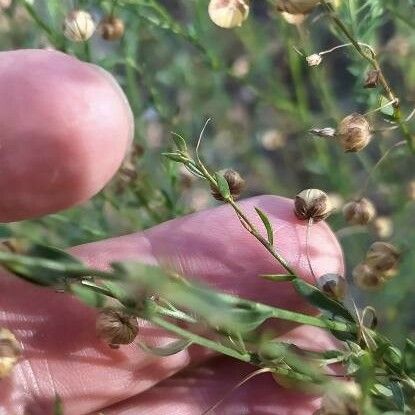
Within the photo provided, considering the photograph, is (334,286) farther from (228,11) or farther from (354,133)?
(228,11)

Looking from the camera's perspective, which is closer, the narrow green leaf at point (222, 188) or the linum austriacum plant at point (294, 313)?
the linum austriacum plant at point (294, 313)

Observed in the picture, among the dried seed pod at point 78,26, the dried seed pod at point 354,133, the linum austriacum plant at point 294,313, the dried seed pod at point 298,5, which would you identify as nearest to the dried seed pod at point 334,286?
the linum austriacum plant at point 294,313

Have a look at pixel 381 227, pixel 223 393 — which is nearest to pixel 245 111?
pixel 381 227

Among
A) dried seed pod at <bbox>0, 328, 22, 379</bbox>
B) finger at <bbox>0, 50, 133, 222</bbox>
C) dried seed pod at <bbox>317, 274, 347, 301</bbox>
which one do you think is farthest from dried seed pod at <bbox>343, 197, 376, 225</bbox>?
dried seed pod at <bbox>0, 328, 22, 379</bbox>

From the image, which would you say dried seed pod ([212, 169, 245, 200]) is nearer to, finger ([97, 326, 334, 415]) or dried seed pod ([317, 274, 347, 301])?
dried seed pod ([317, 274, 347, 301])

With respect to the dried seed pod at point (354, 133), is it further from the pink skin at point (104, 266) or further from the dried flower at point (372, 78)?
the pink skin at point (104, 266)
